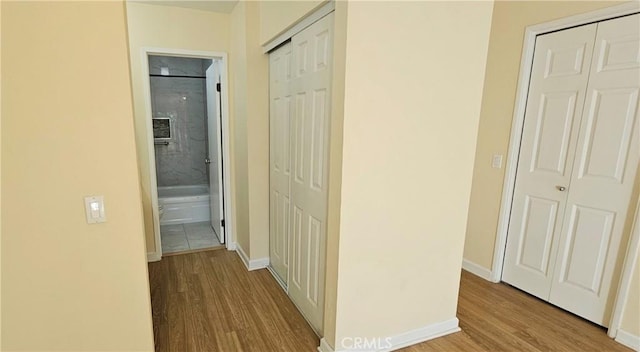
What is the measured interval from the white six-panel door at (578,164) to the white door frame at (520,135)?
0.05 m

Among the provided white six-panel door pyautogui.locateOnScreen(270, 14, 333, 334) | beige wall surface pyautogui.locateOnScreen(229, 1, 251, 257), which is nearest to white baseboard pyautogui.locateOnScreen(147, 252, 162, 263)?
beige wall surface pyautogui.locateOnScreen(229, 1, 251, 257)

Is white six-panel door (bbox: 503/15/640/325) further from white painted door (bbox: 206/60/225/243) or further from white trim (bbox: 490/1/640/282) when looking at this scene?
white painted door (bbox: 206/60/225/243)

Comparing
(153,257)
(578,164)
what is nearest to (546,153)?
(578,164)

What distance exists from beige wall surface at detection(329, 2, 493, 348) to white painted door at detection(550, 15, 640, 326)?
0.97m

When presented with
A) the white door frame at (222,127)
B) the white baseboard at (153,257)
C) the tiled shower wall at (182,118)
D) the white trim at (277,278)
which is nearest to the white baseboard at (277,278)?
the white trim at (277,278)

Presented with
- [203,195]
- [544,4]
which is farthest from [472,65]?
[203,195]

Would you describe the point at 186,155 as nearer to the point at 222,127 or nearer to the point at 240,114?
the point at 222,127

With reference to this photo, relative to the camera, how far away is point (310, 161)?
216 centimetres

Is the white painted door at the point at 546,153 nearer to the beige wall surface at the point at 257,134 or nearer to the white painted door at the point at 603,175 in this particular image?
the white painted door at the point at 603,175

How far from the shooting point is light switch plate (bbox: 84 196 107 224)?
1343 mm

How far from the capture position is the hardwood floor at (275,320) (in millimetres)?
2088

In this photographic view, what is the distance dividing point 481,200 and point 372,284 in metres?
1.70

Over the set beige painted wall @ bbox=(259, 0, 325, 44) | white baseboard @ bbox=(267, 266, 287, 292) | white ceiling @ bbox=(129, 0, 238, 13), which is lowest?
white baseboard @ bbox=(267, 266, 287, 292)

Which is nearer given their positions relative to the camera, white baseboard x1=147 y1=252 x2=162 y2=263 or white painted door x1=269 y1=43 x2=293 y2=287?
white painted door x1=269 y1=43 x2=293 y2=287
